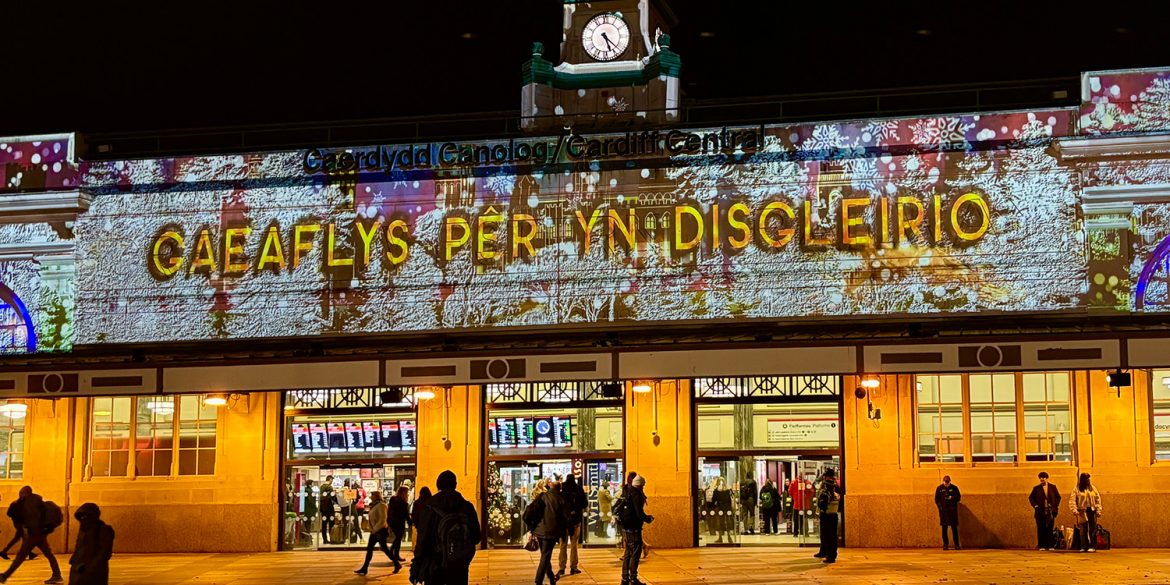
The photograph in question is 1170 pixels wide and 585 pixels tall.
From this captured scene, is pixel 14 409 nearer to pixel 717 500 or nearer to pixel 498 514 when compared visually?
pixel 498 514

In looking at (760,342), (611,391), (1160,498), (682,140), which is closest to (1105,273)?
(1160,498)

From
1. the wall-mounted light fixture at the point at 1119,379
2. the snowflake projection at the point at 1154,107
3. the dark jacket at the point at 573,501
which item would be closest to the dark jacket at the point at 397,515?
the dark jacket at the point at 573,501

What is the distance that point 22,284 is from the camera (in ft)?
83.7

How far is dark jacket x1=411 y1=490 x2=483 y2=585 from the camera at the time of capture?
12953 mm

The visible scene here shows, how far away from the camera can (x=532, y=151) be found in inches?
941

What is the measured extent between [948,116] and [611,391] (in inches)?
311

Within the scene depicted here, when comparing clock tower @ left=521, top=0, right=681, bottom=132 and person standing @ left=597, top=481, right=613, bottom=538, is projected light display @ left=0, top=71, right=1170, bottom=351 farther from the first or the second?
person standing @ left=597, top=481, right=613, bottom=538

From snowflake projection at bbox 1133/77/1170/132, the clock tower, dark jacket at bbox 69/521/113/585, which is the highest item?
the clock tower

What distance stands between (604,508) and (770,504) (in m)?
3.12

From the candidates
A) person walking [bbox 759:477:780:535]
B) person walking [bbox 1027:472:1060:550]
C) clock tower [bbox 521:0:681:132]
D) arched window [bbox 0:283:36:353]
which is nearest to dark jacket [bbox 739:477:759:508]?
person walking [bbox 759:477:780:535]

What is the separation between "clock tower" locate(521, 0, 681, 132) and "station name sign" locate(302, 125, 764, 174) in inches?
14.6

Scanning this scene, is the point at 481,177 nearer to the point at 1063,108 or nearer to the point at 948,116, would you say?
the point at 948,116

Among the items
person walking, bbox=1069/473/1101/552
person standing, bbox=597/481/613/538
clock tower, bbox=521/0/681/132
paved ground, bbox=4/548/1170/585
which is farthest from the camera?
person standing, bbox=597/481/613/538

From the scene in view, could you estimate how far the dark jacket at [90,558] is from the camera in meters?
13.9
